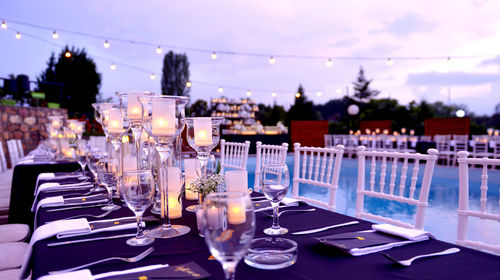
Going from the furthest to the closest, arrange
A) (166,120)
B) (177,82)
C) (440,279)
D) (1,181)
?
(177,82) → (1,181) → (166,120) → (440,279)

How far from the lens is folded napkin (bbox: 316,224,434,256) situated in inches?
29.5

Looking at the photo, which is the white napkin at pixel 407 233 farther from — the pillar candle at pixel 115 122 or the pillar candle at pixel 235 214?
the pillar candle at pixel 115 122

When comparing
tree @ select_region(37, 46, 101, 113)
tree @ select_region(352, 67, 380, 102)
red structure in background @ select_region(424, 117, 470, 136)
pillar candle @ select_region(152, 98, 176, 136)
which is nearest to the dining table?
pillar candle @ select_region(152, 98, 176, 136)

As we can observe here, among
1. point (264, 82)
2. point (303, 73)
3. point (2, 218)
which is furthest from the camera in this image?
point (264, 82)

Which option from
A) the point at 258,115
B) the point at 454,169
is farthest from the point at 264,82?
the point at 454,169

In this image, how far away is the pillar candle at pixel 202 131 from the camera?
3.77 ft

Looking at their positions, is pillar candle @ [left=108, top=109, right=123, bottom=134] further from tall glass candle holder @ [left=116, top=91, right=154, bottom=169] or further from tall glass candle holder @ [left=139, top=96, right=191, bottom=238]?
tall glass candle holder @ [left=139, top=96, right=191, bottom=238]

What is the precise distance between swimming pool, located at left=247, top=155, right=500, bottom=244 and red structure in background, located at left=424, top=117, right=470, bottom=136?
4386 mm

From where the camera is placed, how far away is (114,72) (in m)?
21.7

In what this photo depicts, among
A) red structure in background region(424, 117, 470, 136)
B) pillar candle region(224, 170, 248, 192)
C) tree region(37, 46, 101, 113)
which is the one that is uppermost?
tree region(37, 46, 101, 113)

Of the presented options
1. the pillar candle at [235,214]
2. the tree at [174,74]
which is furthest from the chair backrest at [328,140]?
the tree at [174,74]

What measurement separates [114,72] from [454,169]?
21.0 m

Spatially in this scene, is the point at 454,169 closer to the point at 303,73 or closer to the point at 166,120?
the point at 166,120

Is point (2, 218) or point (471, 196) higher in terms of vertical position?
point (2, 218)
